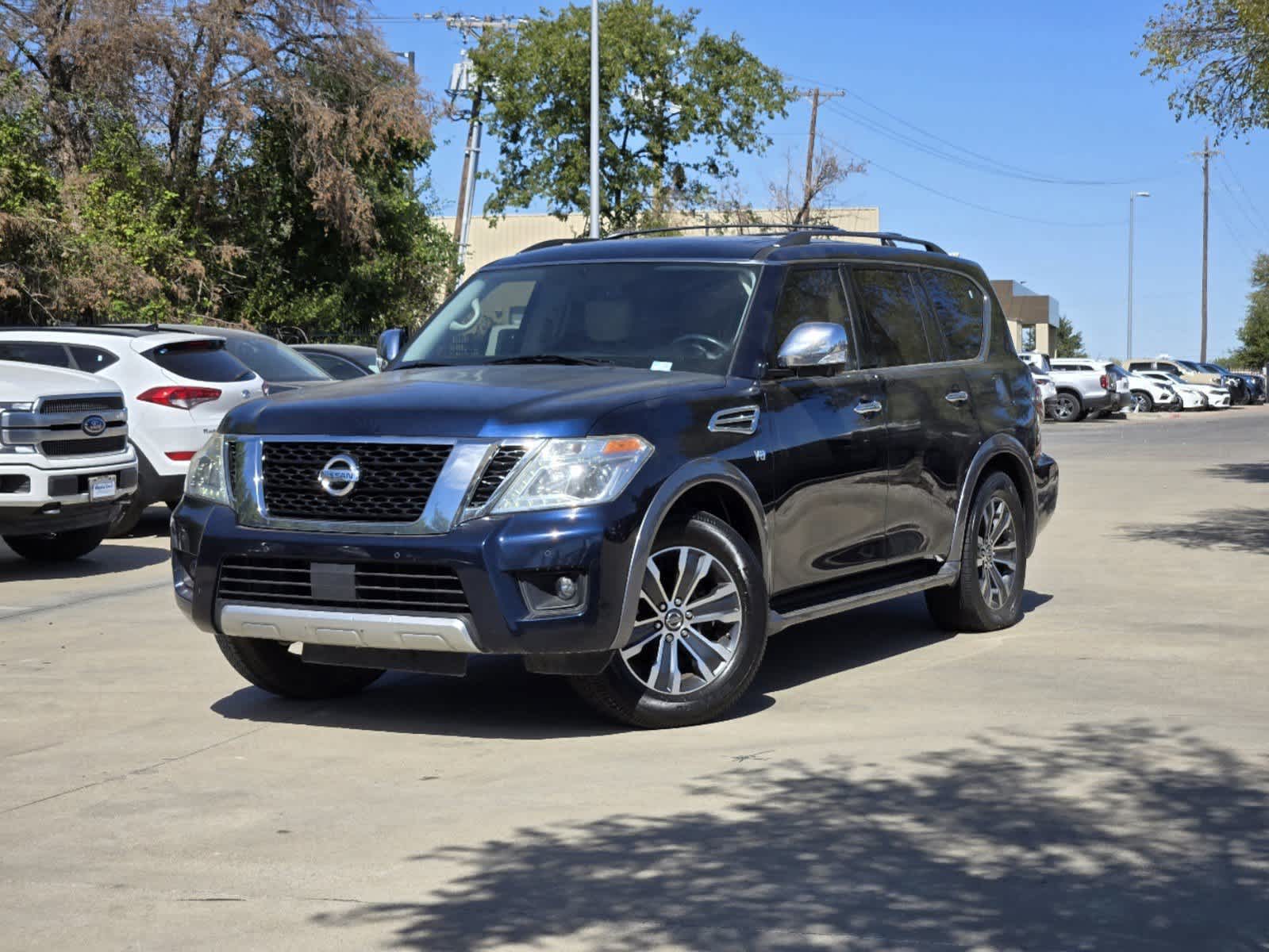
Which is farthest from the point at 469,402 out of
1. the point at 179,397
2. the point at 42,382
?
the point at 179,397

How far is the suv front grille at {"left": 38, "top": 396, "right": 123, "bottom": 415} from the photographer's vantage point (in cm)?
1252

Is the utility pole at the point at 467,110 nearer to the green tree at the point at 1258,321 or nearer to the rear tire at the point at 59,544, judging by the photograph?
the rear tire at the point at 59,544

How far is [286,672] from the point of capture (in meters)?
7.74

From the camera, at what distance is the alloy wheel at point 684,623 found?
6.96 m

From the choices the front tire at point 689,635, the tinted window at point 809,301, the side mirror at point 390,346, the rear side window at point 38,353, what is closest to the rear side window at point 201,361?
the rear side window at point 38,353

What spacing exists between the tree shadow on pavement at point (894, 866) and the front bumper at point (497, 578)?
2.66ft

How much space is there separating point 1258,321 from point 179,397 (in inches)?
4131

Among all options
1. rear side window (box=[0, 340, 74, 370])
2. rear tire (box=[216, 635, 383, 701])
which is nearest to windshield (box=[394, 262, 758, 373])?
rear tire (box=[216, 635, 383, 701])

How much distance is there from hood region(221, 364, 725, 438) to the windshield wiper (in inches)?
4.1

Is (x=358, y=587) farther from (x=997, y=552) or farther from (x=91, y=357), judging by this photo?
(x=91, y=357)

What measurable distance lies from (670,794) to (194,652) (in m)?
4.04

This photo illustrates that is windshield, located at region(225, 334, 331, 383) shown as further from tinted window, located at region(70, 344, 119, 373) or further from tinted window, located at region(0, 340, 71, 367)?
tinted window, located at region(0, 340, 71, 367)

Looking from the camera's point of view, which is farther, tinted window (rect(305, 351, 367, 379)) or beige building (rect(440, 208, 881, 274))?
beige building (rect(440, 208, 881, 274))

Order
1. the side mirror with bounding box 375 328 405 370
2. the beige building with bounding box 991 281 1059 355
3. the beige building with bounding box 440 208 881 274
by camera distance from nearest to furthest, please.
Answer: the side mirror with bounding box 375 328 405 370 < the beige building with bounding box 440 208 881 274 < the beige building with bounding box 991 281 1059 355
